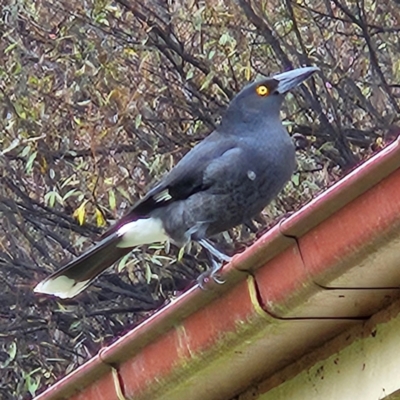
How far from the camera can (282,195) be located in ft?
19.8

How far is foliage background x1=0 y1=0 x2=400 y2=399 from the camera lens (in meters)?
5.92

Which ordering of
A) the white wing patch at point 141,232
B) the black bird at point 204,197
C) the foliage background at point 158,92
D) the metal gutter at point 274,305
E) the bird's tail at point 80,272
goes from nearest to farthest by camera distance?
the metal gutter at point 274,305 < the bird's tail at point 80,272 < the black bird at point 204,197 < the white wing patch at point 141,232 < the foliage background at point 158,92

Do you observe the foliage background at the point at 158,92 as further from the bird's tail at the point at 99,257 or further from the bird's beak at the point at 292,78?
the bird's tail at the point at 99,257

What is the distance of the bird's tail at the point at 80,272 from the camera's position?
4004mm

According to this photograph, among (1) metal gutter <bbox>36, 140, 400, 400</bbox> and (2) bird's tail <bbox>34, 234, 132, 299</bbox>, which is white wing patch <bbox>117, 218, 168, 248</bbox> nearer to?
(2) bird's tail <bbox>34, 234, 132, 299</bbox>

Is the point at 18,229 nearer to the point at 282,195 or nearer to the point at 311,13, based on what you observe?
the point at 282,195

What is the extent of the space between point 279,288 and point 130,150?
12.5ft

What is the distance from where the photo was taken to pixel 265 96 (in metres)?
4.59

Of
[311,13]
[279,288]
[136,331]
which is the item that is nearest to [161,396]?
[136,331]

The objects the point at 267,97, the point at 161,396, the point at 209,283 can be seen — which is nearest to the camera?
the point at 209,283

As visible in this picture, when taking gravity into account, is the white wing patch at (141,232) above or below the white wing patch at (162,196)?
below

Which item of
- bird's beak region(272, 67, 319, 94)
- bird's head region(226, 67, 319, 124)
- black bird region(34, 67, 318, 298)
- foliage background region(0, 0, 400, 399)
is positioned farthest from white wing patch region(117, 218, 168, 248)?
foliage background region(0, 0, 400, 399)

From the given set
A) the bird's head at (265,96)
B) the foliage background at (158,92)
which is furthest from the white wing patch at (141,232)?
the foliage background at (158,92)

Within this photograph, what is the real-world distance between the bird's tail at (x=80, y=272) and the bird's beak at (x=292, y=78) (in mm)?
874
